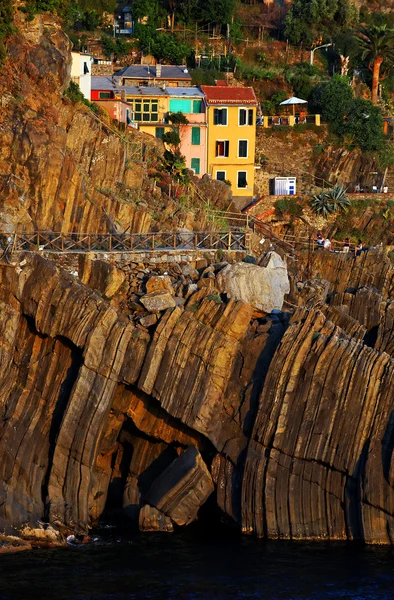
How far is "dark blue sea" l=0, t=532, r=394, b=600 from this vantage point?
124ft

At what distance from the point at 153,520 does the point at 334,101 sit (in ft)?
163

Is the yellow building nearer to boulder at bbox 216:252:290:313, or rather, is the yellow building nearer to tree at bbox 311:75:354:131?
tree at bbox 311:75:354:131

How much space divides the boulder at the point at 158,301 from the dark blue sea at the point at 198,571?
8.43 metres

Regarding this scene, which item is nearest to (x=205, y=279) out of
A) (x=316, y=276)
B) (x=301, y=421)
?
(x=301, y=421)

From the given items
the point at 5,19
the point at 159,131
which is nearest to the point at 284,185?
the point at 159,131

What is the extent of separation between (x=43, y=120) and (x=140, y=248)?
24.9ft

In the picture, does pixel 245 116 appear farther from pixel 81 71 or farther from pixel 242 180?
pixel 81 71

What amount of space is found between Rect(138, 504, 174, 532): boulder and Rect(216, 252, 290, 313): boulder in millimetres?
8967

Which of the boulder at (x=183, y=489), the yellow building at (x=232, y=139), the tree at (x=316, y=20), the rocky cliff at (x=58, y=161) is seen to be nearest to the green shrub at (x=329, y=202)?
the yellow building at (x=232, y=139)

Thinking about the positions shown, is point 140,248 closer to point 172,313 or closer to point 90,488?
point 172,313

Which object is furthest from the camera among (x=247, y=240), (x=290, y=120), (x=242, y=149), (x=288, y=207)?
(x=290, y=120)

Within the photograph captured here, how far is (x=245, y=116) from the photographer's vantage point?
267ft

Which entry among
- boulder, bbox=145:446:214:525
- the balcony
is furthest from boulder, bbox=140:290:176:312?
the balcony

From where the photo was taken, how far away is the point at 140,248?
5156 centimetres
